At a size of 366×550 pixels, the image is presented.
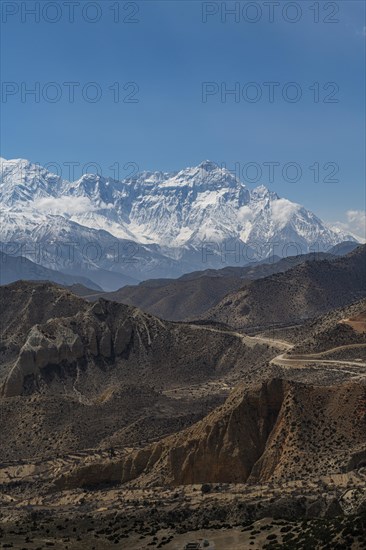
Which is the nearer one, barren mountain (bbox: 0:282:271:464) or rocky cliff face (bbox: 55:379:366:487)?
rocky cliff face (bbox: 55:379:366:487)

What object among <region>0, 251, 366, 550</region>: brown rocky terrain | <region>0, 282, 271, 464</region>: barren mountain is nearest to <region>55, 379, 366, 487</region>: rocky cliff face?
<region>0, 251, 366, 550</region>: brown rocky terrain

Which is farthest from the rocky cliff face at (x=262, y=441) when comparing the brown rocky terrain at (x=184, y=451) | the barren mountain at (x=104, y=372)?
the barren mountain at (x=104, y=372)

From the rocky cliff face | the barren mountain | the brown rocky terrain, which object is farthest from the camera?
the barren mountain

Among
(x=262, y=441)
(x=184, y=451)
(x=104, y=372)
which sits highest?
(x=104, y=372)

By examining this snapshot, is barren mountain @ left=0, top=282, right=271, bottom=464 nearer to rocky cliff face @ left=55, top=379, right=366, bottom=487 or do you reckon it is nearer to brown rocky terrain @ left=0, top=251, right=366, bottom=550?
brown rocky terrain @ left=0, top=251, right=366, bottom=550

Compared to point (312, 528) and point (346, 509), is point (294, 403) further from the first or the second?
point (312, 528)

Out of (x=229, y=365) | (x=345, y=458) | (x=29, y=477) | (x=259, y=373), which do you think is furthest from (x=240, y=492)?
(x=229, y=365)

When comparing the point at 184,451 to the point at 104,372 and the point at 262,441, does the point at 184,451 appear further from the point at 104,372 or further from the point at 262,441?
the point at 104,372

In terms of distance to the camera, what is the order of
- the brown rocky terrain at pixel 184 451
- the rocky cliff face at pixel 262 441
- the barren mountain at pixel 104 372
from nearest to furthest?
the brown rocky terrain at pixel 184 451
the rocky cliff face at pixel 262 441
the barren mountain at pixel 104 372

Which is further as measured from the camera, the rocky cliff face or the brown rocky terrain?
the rocky cliff face

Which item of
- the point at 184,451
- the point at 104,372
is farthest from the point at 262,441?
the point at 104,372

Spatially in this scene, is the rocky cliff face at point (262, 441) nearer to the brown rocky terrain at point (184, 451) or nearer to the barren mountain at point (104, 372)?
the brown rocky terrain at point (184, 451)

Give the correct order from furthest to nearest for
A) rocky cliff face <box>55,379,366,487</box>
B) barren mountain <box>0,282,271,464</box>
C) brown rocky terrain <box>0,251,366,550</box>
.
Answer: barren mountain <box>0,282,271,464</box>, rocky cliff face <box>55,379,366,487</box>, brown rocky terrain <box>0,251,366,550</box>
